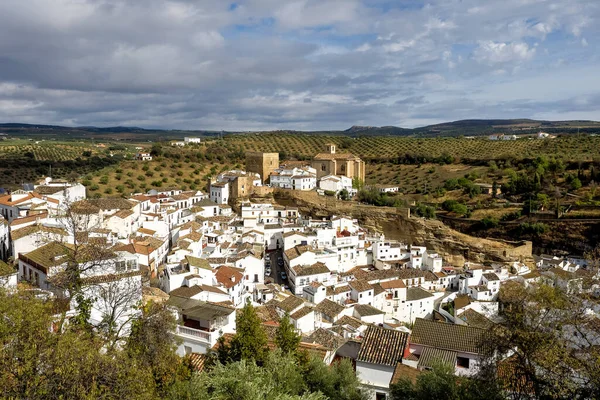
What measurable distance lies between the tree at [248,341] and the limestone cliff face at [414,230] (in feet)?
103

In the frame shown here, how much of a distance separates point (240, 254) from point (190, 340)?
15252 mm

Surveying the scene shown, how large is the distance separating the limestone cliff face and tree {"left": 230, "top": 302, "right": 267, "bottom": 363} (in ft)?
103

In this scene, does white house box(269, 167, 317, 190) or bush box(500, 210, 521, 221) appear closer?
bush box(500, 210, 521, 221)

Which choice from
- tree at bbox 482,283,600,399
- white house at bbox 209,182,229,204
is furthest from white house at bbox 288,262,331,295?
tree at bbox 482,283,600,399

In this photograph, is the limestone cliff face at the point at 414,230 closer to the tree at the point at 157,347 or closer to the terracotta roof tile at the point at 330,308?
the terracotta roof tile at the point at 330,308

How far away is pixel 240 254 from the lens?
28.5 meters

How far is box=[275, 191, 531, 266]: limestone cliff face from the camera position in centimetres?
3938

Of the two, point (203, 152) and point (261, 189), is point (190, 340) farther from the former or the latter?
point (203, 152)

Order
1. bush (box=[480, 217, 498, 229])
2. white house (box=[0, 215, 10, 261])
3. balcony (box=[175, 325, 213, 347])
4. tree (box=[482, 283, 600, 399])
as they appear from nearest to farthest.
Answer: tree (box=[482, 283, 600, 399])
balcony (box=[175, 325, 213, 347])
white house (box=[0, 215, 10, 261])
bush (box=[480, 217, 498, 229])

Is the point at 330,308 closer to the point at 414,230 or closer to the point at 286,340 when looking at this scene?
the point at 286,340

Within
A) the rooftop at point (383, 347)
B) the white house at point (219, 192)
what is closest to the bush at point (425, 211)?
the white house at point (219, 192)

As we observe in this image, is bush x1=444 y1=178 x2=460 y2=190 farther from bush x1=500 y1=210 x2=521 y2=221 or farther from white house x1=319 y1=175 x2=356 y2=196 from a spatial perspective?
white house x1=319 y1=175 x2=356 y2=196

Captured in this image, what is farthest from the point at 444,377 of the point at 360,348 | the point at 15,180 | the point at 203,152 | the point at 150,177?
the point at 203,152

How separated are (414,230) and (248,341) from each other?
32246 mm
